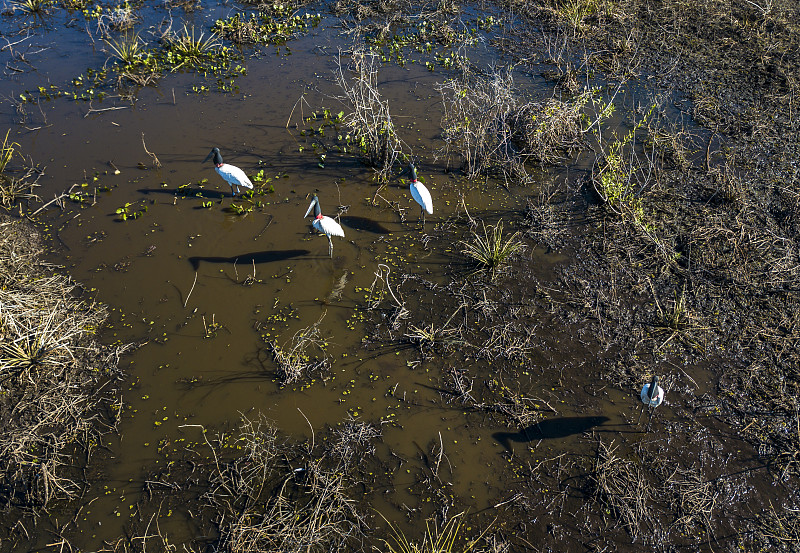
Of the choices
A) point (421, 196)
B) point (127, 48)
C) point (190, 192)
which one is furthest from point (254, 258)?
point (127, 48)

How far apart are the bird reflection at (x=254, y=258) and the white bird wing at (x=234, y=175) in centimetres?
121

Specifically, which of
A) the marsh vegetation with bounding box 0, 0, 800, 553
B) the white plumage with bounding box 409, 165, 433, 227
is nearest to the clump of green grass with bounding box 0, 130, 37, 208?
the marsh vegetation with bounding box 0, 0, 800, 553

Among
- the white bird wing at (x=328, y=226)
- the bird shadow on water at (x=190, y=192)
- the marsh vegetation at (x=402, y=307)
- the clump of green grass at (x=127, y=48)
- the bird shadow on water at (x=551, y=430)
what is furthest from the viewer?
the clump of green grass at (x=127, y=48)

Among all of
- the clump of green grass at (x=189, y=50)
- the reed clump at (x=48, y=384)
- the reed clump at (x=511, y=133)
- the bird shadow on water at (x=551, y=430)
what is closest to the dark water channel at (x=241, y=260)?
the bird shadow on water at (x=551, y=430)

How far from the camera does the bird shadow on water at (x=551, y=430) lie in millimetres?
A: 5316

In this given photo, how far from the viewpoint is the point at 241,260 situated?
7.06 m

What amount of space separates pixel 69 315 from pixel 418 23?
361 inches

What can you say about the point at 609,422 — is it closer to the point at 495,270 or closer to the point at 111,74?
the point at 495,270

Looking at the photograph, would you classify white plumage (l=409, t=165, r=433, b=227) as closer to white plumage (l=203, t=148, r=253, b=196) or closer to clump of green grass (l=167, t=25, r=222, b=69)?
white plumage (l=203, t=148, r=253, b=196)

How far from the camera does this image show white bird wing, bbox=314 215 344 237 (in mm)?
6945

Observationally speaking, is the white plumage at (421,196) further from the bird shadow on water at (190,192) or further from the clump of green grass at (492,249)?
the bird shadow on water at (190,192)

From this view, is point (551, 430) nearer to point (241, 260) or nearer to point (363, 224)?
point (363, 224)

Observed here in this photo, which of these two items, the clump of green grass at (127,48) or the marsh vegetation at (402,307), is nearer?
the marsh vegetation at (402,307)

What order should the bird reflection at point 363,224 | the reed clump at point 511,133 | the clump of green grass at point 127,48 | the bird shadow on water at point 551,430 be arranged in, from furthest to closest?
the clump of green grass at point 127,48
the reed clump at point 511,133
the bird reflection at point 363,224
the bird shadow on water at point 551,430
